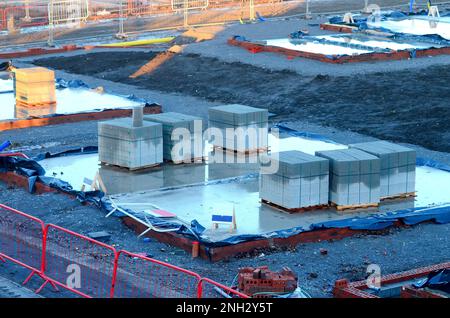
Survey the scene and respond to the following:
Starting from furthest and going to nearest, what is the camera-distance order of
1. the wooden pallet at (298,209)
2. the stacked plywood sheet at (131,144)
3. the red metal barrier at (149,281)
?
the stacked plywood sheet at (131,144), the wooden pallet at (298,209), the red metal barrier at (149,281)

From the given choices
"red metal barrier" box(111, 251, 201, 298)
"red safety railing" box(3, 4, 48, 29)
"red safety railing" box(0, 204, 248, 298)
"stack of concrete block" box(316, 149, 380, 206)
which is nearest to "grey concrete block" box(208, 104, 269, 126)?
"stack of concrete block" box(316, 149, 380, 206)

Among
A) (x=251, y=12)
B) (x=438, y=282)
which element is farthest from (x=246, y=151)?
(x=251, y=12)

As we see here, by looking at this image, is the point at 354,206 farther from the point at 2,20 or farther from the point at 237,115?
the point at 2,20

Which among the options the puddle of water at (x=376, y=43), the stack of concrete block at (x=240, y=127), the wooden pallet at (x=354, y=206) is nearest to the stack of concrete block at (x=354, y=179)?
the wooden pallet at (x=354, y=206)

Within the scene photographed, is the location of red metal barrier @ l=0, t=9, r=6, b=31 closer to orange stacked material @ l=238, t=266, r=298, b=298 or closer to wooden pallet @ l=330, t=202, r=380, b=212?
wooden pallet @ l=330, t=202, r=380, b=212

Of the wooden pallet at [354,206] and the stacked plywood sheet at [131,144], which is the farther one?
the stacked plywood sheet at [131,144]

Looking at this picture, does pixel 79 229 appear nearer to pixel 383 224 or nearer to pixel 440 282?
pixel 383 224

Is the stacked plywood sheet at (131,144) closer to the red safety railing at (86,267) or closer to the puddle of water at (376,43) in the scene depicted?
the red safety railing at (86,267)
